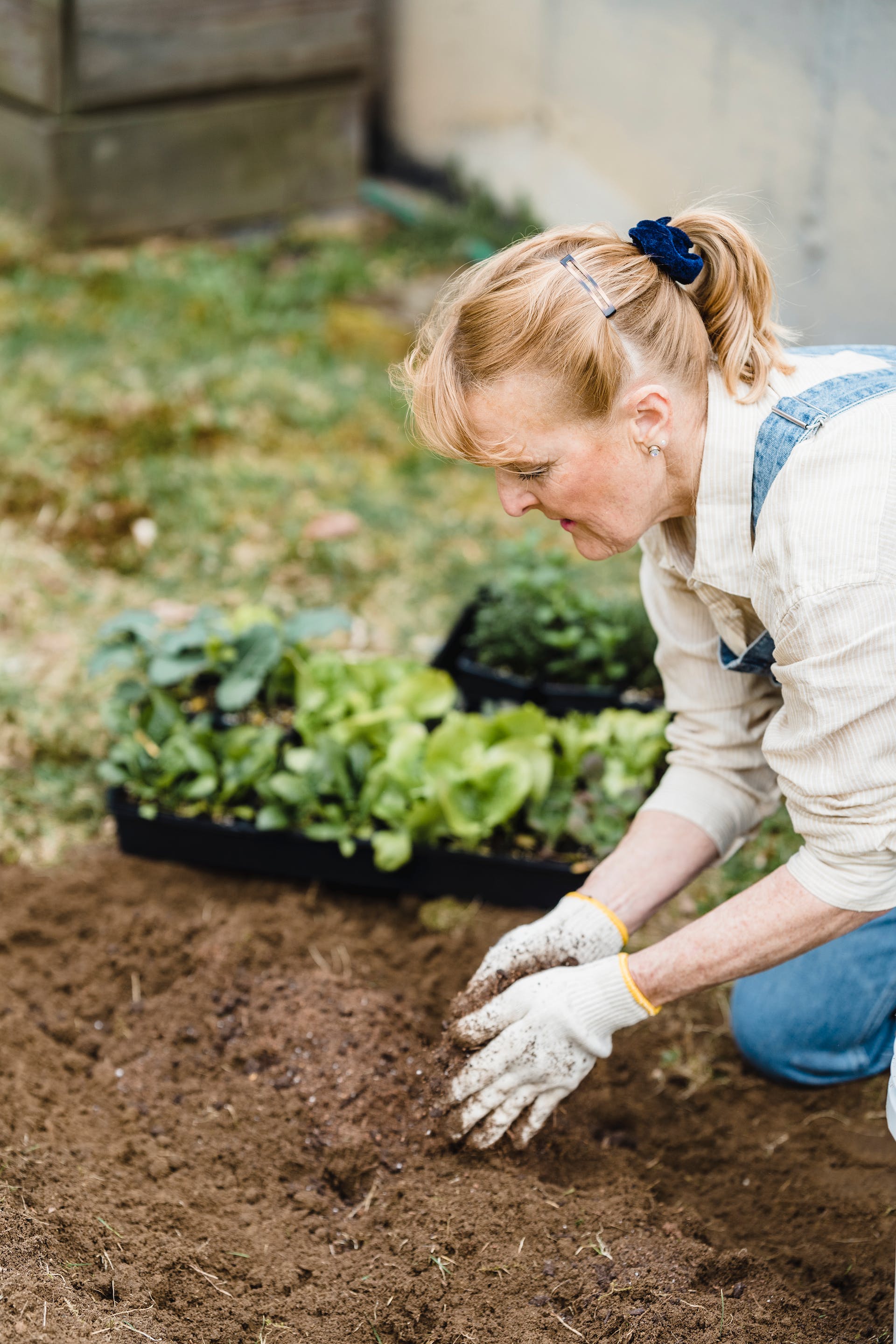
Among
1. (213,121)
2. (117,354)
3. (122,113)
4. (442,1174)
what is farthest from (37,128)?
(442,1174)

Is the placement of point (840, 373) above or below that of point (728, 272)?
below

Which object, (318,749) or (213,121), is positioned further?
(213,121)

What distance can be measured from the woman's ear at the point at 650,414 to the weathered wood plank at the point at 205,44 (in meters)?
4.21

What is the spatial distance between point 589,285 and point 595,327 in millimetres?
66

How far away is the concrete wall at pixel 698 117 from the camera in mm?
3244

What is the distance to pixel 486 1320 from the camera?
1.65 m

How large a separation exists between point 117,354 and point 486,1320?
3.81 metres

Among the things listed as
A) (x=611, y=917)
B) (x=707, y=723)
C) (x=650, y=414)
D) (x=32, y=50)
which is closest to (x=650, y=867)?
(x=611, y=917)

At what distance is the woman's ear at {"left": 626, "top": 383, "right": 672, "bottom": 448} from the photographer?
1.57 meters

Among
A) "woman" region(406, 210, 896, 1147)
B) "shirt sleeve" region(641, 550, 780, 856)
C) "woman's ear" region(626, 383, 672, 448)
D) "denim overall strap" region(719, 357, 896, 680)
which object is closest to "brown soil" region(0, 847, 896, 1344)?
"woman" region(406, 210, 896, 1147)

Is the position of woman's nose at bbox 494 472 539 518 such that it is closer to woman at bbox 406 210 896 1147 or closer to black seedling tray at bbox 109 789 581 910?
woman at bbox 406 210 896 1147

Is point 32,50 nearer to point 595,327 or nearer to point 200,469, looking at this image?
point 200,469

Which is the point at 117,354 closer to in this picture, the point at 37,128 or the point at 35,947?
the point at 37,128

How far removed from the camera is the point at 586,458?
1611 mm
